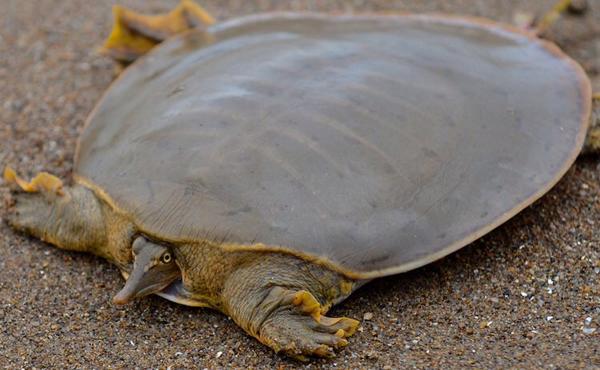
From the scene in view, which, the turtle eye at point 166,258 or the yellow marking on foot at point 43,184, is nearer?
the turtle eye at point 166,258

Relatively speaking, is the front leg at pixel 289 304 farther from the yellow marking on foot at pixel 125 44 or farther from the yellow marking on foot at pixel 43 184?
the yellow marking on foot at pixel 125 44

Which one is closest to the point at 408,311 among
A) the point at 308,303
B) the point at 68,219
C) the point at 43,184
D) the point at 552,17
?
the point at 308,303

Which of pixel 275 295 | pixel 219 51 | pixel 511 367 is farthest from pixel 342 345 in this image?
pixel 219 51

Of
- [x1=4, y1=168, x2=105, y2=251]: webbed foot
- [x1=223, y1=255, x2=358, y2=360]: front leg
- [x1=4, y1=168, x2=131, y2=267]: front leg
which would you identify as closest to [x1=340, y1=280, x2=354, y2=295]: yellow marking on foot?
[x1=223, y1=255, x2=358, y2=360]: front leg

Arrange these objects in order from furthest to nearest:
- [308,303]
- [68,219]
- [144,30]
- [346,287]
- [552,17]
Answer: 1. [552,17]
2. [144,30]
3. [68,219]
4. [346,287]
5. [308,303]

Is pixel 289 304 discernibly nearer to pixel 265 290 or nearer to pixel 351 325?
pixel 265 290

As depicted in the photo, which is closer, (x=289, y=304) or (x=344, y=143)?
(x=289, y=304)

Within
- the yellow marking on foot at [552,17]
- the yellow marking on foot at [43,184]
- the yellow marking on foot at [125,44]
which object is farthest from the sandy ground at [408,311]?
the yellow marking on foot at [552,17]
